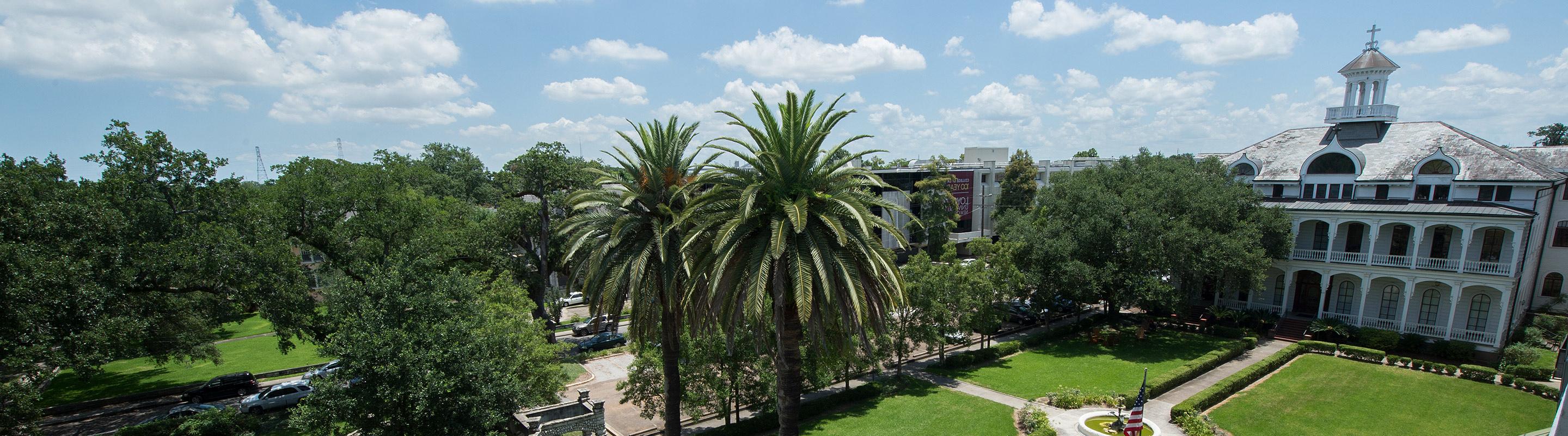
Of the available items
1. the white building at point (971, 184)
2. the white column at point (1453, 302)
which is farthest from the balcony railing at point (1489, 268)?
the white building at point (971, 184)

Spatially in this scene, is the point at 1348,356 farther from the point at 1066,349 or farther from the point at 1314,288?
the point at 1066,349

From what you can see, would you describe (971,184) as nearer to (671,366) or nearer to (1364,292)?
(1364,292)

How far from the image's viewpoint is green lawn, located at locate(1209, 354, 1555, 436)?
Answer: 78.9 feet

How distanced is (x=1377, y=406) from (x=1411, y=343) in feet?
36.2

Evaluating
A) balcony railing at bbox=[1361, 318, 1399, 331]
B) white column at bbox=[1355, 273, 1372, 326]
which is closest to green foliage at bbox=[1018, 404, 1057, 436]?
white column at bbox=[1355, 273, 1372, 326]

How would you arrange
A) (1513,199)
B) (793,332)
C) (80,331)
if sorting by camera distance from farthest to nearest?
(1513,199) → (80,331) → (793,332)

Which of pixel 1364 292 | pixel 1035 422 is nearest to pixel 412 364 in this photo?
pixel 1035 422

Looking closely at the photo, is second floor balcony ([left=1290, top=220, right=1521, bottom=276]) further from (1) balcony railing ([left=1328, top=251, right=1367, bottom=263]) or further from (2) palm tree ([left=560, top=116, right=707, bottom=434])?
(2) palm tree ([left=560, top=116, right=707, bottom=434])

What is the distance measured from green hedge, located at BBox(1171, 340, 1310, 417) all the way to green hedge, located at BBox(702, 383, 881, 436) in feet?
38.9

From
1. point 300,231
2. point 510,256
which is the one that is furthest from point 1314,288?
point 300,231

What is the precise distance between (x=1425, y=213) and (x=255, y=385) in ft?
192

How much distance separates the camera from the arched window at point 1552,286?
125 feet

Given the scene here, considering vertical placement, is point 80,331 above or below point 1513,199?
below

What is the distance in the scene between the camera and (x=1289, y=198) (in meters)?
39.4
